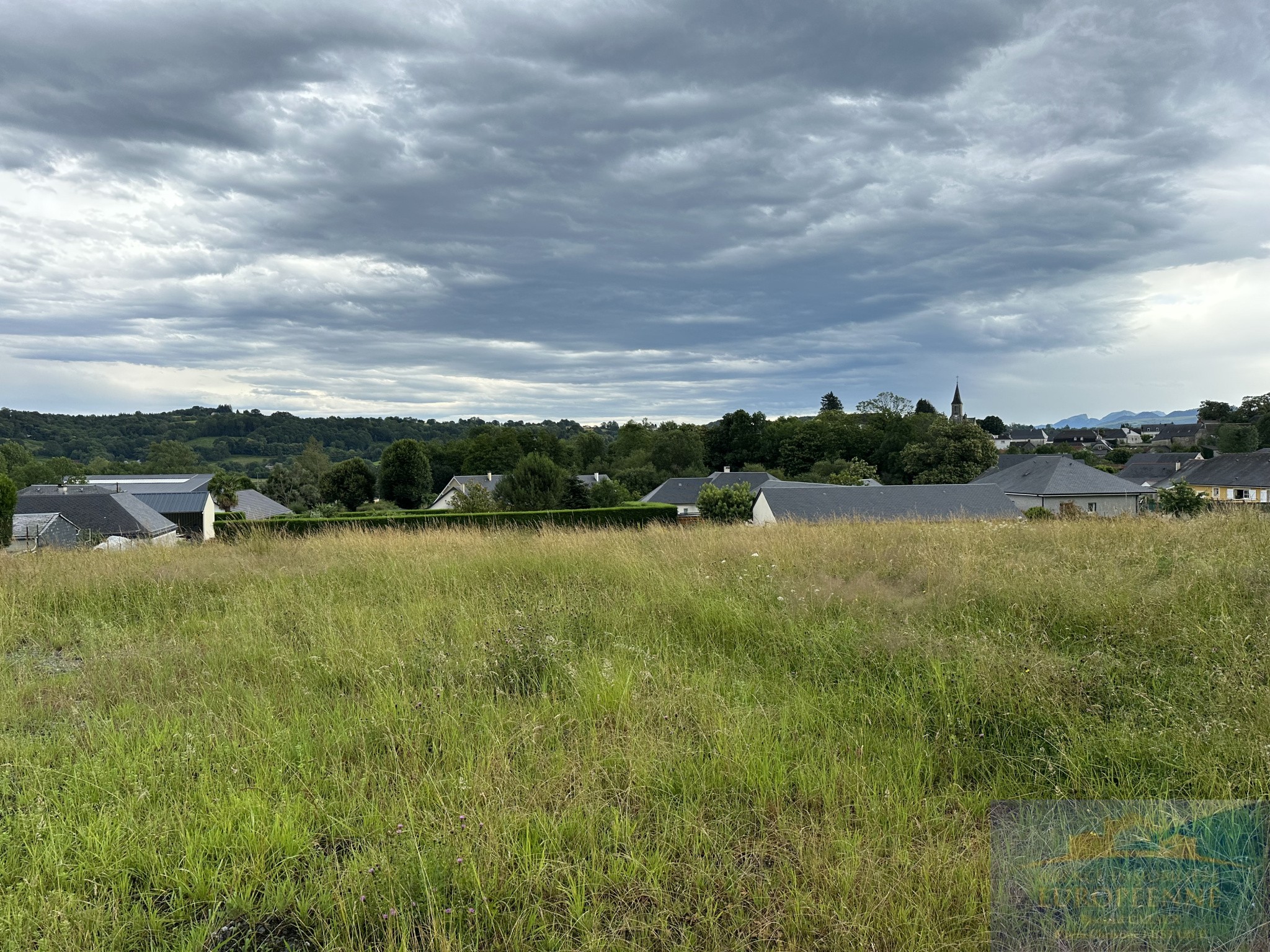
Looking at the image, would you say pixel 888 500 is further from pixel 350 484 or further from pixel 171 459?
pixel 171 459

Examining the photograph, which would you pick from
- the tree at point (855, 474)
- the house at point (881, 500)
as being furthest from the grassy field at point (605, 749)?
the tree at point (855, 474)

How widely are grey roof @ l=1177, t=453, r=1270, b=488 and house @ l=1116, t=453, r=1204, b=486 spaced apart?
1168 centimetres

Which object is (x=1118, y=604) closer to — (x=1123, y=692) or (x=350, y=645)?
(x=1123, y=692)

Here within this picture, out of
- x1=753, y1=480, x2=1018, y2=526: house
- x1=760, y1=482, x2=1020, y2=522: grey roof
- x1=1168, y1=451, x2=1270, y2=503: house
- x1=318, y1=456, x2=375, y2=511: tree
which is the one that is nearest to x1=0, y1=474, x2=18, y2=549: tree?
A: x1=753, y1=480, x2=1018, y2=526: house

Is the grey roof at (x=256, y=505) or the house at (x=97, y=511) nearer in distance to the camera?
the house at (x=97, y=511)

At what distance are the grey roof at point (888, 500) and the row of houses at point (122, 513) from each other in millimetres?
26274

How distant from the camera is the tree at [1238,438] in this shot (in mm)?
85312

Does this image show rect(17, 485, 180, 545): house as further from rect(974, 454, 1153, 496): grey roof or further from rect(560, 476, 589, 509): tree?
rect(974, 454, 1153, 496): grey roof

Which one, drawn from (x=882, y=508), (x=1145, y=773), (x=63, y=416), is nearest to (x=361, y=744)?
(x=1145, y=773)

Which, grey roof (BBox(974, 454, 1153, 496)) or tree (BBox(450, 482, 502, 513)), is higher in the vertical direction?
grey roof (BBox(974, 454, 1153, 496))

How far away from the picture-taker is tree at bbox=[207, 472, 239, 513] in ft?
198

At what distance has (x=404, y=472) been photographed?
72500 millimetres

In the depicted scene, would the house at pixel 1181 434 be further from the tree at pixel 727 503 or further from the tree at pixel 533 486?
the tree at pixel 533 486

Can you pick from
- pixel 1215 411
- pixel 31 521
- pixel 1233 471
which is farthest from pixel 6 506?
pixel 1215 411
